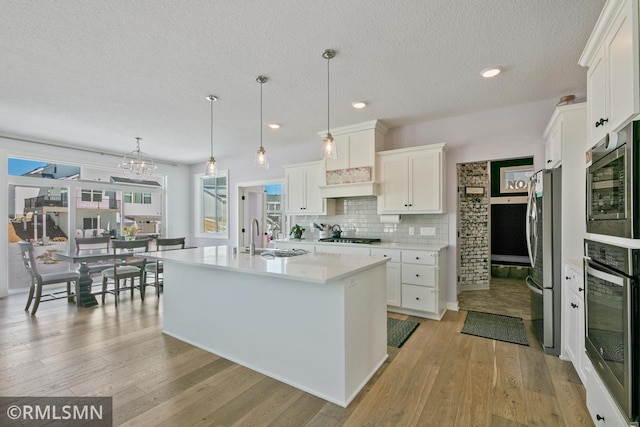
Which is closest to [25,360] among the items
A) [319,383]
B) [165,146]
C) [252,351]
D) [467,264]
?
[252,351]

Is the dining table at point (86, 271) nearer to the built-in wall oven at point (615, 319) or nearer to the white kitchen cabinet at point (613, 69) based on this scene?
the built-in wall oven at point (615, 319)

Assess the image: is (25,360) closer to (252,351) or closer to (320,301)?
(252,351)

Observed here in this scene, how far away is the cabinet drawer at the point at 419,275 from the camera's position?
3.51 m

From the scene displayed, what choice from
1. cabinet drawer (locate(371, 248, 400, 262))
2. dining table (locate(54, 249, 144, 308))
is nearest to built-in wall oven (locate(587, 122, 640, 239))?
cabinet drawer (locate(371, 248, 400, 262))

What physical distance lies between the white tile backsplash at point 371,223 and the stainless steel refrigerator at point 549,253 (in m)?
1.29

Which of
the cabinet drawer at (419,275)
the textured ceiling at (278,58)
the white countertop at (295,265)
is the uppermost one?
the textured ceiling at (278,58)

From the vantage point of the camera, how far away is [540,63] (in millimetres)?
2566

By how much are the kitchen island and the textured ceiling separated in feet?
5.64

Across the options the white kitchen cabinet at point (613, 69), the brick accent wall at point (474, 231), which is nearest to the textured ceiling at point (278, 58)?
the white kitchen cabinet at point (613, 69)

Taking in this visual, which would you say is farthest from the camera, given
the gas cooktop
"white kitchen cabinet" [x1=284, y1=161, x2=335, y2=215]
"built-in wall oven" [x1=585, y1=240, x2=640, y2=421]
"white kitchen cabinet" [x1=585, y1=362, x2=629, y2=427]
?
"white kitchen cabinet" [x1=284, y1=161, x2=335, y2=215]

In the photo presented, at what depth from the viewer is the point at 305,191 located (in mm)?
4922

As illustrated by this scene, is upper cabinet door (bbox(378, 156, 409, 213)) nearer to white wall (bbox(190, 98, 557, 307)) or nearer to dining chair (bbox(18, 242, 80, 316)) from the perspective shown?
white wall (bbox(190, 98, 557, 307))

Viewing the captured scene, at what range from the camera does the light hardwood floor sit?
186cm

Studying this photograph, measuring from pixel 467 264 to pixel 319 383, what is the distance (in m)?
3.78
